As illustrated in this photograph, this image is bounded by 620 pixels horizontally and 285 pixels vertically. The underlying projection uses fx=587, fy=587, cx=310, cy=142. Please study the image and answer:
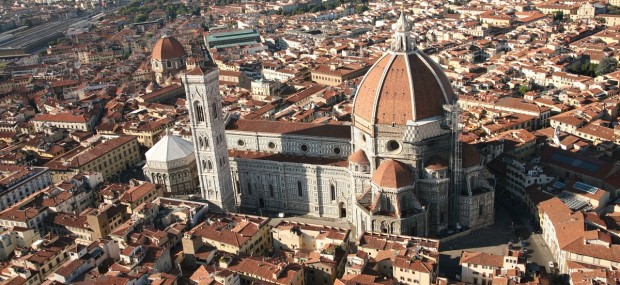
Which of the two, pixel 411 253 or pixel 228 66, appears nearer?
pixel 411 253

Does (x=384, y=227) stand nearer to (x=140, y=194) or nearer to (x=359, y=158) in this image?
(x=359, y=158)

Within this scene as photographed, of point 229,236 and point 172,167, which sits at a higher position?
point 172,167

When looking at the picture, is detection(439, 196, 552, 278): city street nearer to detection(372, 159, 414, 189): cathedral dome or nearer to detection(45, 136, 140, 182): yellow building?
detection(372, 159, 414, 189): cathedral dome

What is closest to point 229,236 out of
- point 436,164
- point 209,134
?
point 209,134

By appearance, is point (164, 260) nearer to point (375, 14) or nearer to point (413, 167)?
point (413, 167)

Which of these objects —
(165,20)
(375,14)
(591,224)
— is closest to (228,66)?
(375,14)

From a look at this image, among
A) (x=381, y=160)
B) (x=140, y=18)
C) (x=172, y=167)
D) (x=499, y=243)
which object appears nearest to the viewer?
(x=499, y=243)

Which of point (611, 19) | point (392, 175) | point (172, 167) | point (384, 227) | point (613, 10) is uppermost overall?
point (392, 175)
